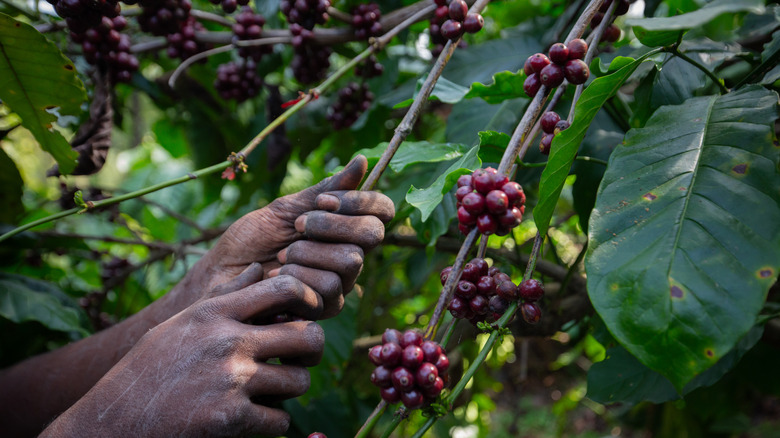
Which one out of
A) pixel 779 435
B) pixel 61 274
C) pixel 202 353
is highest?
pixel 202 353

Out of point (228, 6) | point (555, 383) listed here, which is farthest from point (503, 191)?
point (555, 383)

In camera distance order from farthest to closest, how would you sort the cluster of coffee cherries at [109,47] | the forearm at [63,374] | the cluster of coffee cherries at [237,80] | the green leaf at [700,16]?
the cluster of coffee cherries at [237,80] < the cluster of coffee cherries at [109,47] < the forearm at [63,374] < the green leaf at [700,16]

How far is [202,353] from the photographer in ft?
3.33

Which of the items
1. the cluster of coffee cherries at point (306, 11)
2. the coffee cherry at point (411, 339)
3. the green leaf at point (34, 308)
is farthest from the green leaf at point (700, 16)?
the green leaf at point (34, 308)

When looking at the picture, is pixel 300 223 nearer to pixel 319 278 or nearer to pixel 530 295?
pixel 319 278

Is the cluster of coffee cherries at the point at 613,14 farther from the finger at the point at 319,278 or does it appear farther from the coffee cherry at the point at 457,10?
the finger at the point at 319,278

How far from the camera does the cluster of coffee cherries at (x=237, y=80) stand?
2137 millimetres

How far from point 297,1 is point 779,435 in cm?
353

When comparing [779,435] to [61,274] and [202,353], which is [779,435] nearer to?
[202,353]

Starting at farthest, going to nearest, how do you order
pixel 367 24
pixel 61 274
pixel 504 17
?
pixel 504 17, pixel 61 274, pixel 367 24

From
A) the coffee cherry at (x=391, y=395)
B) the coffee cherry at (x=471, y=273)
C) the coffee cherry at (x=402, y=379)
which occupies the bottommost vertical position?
the coffee cherry at (x=391, y=395)

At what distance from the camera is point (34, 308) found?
1675 millimetres

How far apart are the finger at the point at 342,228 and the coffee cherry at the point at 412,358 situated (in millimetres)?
377

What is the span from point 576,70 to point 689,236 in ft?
1.22
